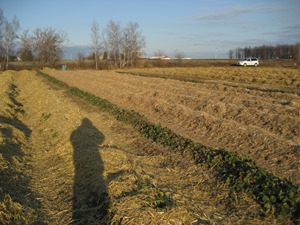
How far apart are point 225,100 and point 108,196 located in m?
10.8

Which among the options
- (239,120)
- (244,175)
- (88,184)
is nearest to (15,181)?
(88,184)

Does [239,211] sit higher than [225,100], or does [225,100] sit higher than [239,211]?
[225,100]

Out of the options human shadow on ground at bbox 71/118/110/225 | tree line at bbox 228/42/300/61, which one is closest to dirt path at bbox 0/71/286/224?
human shadow on ground at bbox 71/118/110/225

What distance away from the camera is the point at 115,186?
19.6 feet

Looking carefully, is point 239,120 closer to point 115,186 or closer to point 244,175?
point 244,175

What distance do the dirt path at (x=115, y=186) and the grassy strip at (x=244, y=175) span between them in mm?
236

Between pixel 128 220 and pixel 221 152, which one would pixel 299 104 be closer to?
pixel 221 152

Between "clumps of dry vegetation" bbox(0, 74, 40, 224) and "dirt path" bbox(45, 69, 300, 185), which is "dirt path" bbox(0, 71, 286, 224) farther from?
"dirt path" bbox(45, 69, 300, 185)

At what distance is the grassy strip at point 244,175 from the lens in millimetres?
5691

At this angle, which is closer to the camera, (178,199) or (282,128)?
(178,199)

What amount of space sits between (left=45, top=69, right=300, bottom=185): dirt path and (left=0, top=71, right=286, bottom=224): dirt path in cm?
179

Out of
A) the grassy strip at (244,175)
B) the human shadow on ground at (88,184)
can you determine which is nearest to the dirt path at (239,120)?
the grassy strip at (244,175)

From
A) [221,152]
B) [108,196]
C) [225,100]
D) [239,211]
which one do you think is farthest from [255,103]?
[108,196]

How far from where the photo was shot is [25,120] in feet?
46.9
